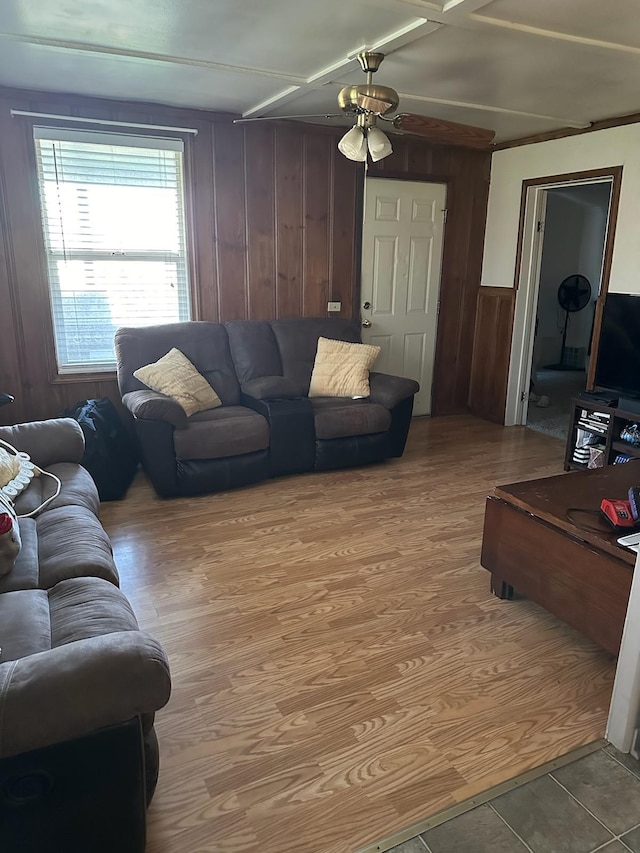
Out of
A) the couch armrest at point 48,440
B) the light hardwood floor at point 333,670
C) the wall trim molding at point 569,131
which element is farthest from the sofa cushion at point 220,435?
the wall trim molding at point 569,131

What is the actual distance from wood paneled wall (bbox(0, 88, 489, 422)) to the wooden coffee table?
277 centimetres

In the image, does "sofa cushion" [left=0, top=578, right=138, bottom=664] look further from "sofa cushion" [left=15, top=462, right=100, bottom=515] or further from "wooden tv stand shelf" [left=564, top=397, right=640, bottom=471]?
"wooden tv stand shelf" [left=564, top=397, right=640, bottom=471]

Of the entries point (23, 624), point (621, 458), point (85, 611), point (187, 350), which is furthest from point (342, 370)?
point (23, 624)

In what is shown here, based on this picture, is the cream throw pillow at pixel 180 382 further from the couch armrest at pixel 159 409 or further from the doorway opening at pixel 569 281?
the doorway opening at pixel 569 281

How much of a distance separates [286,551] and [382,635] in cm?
80

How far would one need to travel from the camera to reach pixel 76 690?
122 cm

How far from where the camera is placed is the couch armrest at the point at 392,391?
4184 mm

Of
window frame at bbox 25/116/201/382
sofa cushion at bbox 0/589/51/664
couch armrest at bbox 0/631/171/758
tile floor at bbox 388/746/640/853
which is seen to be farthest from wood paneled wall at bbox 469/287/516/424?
couch armrest at bbox 0/631/171/758

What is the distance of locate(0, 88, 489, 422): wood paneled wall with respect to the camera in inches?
151

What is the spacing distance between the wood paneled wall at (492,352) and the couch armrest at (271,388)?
2085 mm

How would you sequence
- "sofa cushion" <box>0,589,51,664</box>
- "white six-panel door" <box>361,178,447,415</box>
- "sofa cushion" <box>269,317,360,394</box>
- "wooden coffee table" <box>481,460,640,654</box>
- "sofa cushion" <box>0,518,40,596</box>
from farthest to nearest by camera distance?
1. "white six-panel door" <box>361,178,447,415</box>
2. "sofa cushion" <box>269,317,360,394</box>
3. "wooden coffee table" <box>481,460,640,654</box>
4. "sofa cushion" <box>0,518,40,596</box>
5. "sofa cushion" <box>0,589,51,664</box>

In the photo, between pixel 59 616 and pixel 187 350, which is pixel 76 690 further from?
pixel 187 350

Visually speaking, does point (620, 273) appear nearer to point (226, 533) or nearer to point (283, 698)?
point (226, 533)

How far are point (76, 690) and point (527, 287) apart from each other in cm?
486
